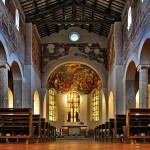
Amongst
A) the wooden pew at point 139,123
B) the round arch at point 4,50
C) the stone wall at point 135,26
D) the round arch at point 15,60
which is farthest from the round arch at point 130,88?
the wooden pew at point 139,123

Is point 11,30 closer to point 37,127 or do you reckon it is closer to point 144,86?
point 37,127

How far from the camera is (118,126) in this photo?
15.0 meters

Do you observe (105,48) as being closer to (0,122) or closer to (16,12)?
(16,12)

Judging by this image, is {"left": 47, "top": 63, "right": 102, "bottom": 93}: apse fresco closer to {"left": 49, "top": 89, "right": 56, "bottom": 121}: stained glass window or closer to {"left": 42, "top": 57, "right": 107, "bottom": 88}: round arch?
{"left": 49, "top": 89, "right": 56, "bottom": 121}: stained glass window

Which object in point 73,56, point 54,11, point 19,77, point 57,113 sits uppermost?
point 54,11

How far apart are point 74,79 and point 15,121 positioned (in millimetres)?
20621

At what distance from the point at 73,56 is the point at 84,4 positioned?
6.10 metres

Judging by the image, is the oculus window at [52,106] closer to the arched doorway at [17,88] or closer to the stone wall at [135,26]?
the arched doorway at [17,88]

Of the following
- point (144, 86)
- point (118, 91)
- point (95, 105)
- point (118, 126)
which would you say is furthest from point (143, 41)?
point (95, 105)

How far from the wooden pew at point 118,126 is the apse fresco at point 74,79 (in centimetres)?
1709

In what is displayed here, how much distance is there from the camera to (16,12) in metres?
20.0

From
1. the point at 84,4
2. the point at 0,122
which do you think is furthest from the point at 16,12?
the point at 0,122

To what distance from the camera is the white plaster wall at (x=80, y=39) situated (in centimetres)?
2888

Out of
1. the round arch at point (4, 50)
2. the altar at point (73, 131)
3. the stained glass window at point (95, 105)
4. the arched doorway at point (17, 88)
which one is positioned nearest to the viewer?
the round arch at point (4, 50)
